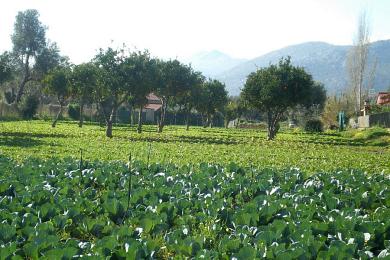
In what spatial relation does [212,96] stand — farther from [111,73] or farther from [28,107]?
[111,73]

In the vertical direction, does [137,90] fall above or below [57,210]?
above

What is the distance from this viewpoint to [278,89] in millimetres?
37844

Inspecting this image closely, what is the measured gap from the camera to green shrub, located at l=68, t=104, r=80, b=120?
6925 cm

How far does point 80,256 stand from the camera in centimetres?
420

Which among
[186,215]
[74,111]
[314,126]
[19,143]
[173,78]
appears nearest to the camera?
[186,215]

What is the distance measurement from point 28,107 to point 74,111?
770cm

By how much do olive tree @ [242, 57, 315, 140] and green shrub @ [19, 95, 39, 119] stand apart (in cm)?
3502

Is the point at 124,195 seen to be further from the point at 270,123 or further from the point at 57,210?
the point at 270,123

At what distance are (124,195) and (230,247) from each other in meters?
2.94

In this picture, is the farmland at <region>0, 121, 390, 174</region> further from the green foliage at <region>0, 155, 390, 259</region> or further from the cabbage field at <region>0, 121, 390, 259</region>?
the green foliage at <region>0, 155, 390, 259</region>

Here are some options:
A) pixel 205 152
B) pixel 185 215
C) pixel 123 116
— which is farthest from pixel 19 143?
pixel 123 116

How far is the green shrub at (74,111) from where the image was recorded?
69250mm

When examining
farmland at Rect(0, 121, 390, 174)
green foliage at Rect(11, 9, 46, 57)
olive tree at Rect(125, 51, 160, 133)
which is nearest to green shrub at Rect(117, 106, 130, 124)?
green foliage at Rect(11, 9, 46, 57)

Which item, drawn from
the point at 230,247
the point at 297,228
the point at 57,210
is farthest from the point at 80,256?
the point at 297,228
